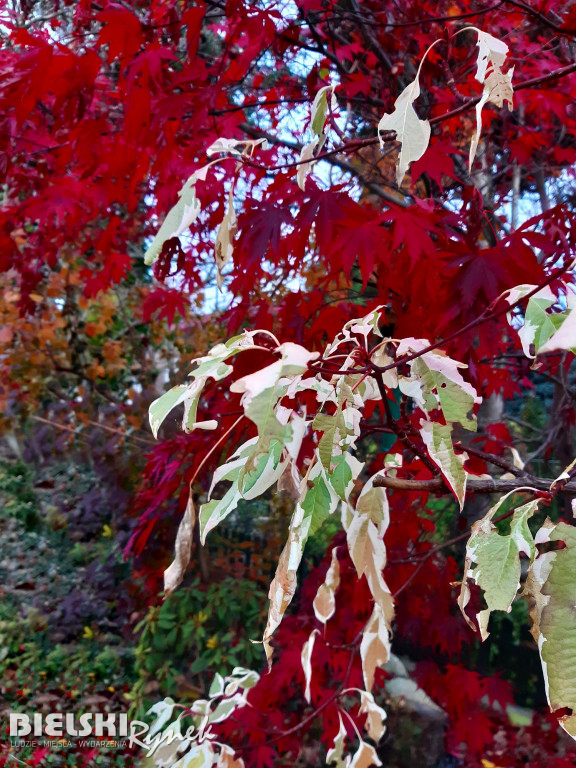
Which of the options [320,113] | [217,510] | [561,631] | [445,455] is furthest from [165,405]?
[320,113]

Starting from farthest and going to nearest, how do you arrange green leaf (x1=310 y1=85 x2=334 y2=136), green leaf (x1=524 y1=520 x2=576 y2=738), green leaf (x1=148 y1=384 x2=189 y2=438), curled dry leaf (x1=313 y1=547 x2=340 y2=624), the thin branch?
1. curled dry leaf (x1=313 y1=547 x2=340 y2=624)
2. green leaf (x1=310 y1=85 x2=334 y2=136)
3. the thin branch
4. green leaf (x1=148 y1=384 x2=189 y2=438)
5. green leaf (x1=524 y1=520 x2=576 y2=738)

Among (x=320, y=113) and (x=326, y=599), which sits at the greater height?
(x=320, y=113)

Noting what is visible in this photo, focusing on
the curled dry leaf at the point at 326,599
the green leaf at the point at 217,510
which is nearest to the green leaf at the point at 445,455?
the green leaf at the point at 217,510

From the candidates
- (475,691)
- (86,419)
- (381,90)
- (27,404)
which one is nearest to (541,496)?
(475,691)

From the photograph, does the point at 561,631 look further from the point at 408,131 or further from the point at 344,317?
the point at 344,317

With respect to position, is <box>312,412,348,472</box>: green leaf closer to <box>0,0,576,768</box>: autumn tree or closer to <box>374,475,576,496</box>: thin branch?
<box>0,0,576,768</box>: autumn tree

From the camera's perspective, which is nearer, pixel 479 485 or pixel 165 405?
pixel 165 405

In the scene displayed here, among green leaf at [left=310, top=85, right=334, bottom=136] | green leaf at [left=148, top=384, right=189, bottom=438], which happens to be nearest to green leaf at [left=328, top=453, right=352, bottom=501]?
green leaf at [left=148, top=384, right=189, bottom=438]

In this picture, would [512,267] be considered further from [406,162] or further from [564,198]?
[564,198]

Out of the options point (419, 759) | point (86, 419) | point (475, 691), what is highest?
point (86, 419)

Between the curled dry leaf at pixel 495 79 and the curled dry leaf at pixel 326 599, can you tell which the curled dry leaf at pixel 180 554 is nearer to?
the curled dry leaf at pixel 326 599

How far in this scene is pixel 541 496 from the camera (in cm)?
56

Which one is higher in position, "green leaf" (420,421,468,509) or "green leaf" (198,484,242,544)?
"green leaf" (420,421,468,509)

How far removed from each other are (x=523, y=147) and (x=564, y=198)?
1.54 meters
